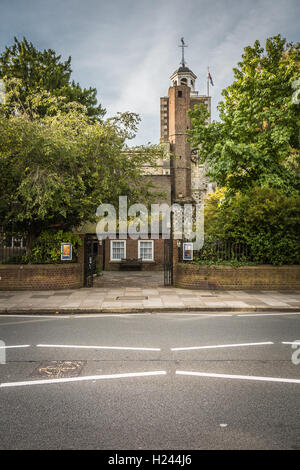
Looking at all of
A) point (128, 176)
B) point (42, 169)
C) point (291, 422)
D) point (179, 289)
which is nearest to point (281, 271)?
point (179, 289)

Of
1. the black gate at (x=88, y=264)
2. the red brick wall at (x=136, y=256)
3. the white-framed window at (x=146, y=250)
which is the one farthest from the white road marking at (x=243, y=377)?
the white-framed window at (x=146, y=250)

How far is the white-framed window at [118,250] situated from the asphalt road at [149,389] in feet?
59.2

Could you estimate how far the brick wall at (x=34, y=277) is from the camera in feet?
45.9

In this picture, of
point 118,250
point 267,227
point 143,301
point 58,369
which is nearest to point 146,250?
point 118,250

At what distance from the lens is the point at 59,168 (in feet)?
45.8

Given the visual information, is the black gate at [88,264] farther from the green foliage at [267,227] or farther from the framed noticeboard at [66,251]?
the green foliage at [267,227]

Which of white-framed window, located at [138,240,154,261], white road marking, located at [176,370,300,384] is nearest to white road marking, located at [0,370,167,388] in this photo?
white road marking, located at [176,370,300,384]

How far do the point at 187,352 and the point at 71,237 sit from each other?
33.0 ft

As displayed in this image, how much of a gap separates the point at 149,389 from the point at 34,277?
35.9 ft

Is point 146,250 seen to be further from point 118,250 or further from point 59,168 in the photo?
point 59,168

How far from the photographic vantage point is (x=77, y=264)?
49.1 ft

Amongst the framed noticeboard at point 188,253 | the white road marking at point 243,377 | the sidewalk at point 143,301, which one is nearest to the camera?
the white road marking at point 243,377

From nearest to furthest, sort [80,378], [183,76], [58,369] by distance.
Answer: [80,378] < [58,369] < [183,76]
